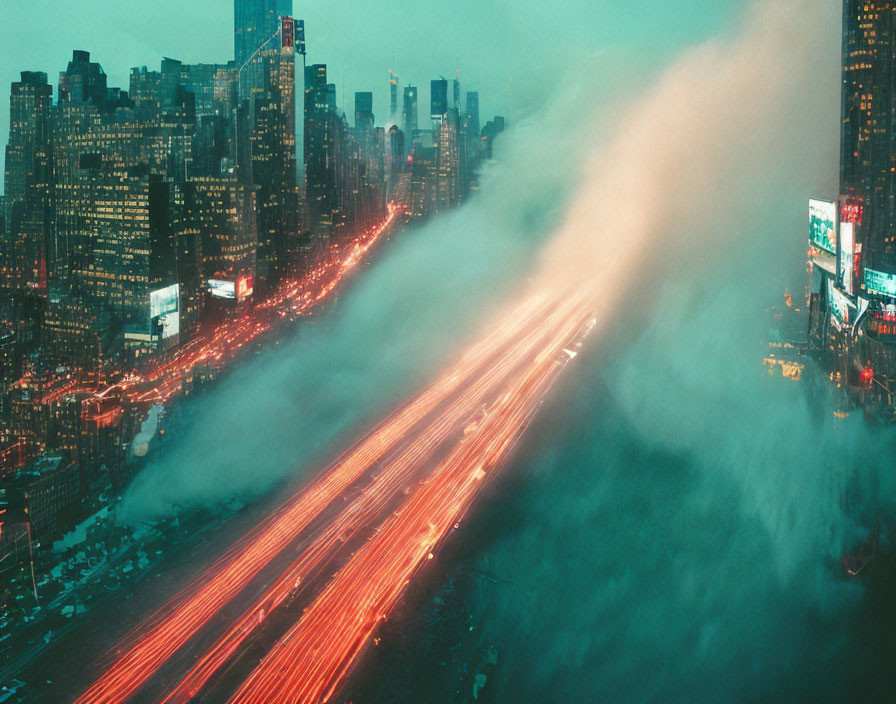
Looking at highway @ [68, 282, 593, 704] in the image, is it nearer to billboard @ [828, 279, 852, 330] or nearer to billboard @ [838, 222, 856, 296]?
billboard @ [838, 222, 856, 296]

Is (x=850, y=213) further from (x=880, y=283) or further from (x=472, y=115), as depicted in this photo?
(x=472, y=115)

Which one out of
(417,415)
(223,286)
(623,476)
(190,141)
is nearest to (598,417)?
(623,476)

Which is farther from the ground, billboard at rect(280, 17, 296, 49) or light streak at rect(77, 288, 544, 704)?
billboard at rect(280, 17, 296, 49)

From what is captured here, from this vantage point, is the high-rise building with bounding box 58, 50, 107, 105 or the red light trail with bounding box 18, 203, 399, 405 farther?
the high-rise building with bounding box 58, 50, 107, 105

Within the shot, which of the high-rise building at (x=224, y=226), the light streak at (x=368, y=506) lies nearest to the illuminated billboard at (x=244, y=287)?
the high-rise building at (x=224, y=226)

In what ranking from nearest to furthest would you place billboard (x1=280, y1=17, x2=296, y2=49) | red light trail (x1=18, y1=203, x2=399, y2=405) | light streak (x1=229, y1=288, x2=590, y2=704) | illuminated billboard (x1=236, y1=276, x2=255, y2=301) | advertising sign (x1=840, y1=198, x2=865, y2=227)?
1. light streak (x1=229, y1=288, x2=590, y2=704)
2. advertising sign (x1=840, y1=198, x2=865, y2=227)
3. red light trail (x1=18, y1=203, x2=399, y2=405)
4. illuminated billboard (x1=236, y1=276, x2=255, y2=301)
5. billboard (x1=280, y1=17, x2=296, y2=49)

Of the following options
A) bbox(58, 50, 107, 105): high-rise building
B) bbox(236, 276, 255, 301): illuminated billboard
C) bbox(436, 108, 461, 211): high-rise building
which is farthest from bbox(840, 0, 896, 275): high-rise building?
bbox(58, 50, 107, 105): high-rise building

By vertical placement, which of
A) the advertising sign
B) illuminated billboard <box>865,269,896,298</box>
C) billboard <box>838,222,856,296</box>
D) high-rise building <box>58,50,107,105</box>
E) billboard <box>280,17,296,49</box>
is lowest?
illuminated billboard <box>865,269,896,298</box>

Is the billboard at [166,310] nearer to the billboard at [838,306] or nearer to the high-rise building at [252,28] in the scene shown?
the high-rise building at [252,28]
